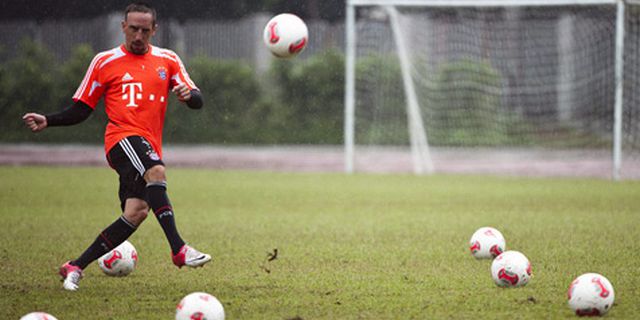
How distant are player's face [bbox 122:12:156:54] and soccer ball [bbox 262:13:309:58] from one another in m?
1.23

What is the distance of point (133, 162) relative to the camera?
7215 mm

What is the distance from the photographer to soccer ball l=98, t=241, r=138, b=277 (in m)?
7.73

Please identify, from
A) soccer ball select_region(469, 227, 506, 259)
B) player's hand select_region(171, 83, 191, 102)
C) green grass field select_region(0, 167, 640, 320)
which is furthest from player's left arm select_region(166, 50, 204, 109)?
soccer ball select_region(469, 227, 506, 259)

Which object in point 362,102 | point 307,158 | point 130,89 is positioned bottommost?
→ point 307,158

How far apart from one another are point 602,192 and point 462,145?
733 centimetres

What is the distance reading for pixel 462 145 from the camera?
76.0 ft

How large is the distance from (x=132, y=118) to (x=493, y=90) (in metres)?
16.6

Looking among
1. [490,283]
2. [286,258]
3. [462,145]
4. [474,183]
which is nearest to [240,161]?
[462,145]

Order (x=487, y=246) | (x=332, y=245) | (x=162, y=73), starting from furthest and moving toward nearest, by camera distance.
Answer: (x=332, y=245)
(x=487, y=246)
(x=162, y=73)

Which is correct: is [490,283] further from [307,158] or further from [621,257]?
[307,158]

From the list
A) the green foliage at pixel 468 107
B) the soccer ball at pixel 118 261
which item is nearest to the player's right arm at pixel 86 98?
the soccer ball at pixel 118 261

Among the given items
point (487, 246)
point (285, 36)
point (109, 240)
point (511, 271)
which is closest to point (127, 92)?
point (109, 240)

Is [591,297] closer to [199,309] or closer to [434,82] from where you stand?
[199,309]

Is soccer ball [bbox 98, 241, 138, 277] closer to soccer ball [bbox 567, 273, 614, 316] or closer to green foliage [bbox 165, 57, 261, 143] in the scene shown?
soccer ball [bbox 567, 273, 614, 316]
